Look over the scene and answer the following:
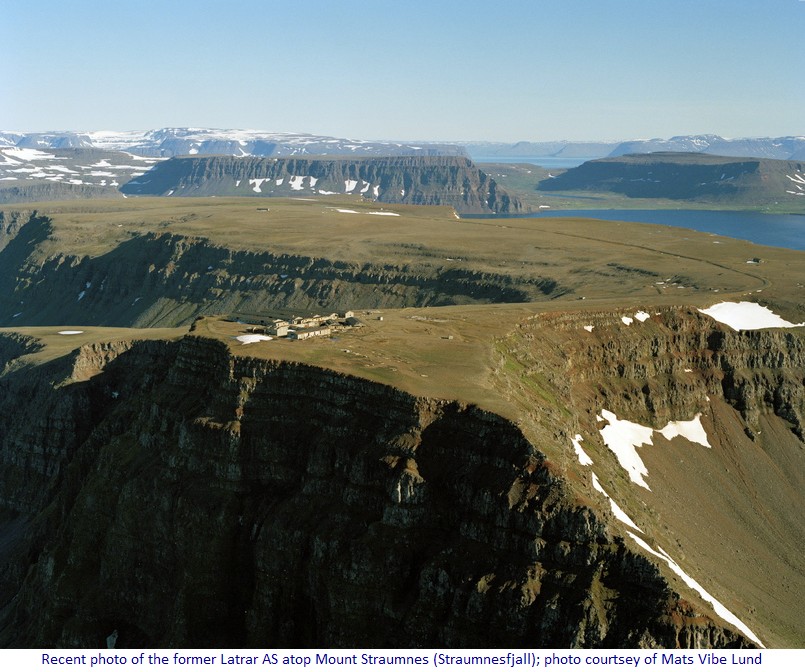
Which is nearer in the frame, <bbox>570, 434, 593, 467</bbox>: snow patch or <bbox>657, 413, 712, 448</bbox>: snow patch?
→ <bbox>570, 434, 593, 467</bbox>: snow patch

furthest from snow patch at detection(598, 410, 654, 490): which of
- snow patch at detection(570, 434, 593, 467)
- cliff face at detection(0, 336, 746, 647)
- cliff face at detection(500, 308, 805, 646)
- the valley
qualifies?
cliff face at detection(0, 336, 746, 647)

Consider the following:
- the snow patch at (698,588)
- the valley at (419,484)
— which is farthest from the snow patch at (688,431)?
the snow patch at (698,588)

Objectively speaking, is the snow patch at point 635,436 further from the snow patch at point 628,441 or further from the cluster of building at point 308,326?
the cluster of building at point 308,326

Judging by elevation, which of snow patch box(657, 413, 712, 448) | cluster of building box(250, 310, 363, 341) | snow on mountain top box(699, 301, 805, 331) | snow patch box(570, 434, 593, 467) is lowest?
snow patch box(657, 413, 712, 448)

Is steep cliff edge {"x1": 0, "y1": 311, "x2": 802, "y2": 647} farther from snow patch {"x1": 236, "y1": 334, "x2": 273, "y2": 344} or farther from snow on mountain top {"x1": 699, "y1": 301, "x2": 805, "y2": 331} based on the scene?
snow on mountain top {"x1": 699, "y1": 301, "x2": 805, "y2": 331}

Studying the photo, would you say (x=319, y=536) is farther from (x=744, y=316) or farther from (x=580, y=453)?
(x=744, y=316)

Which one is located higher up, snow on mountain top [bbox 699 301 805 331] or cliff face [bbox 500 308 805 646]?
snow on mountain top [bbox 699 301 805 331]
